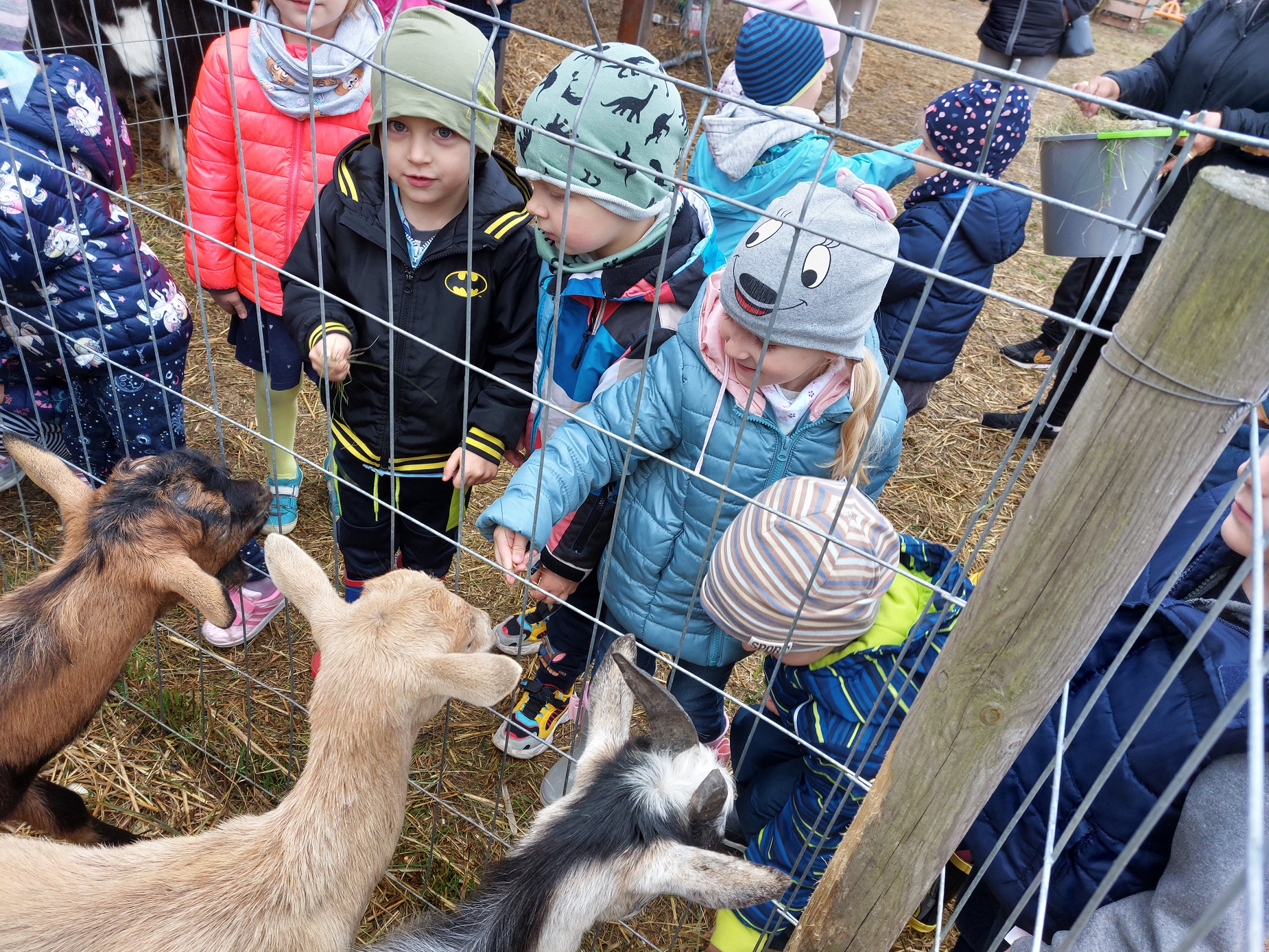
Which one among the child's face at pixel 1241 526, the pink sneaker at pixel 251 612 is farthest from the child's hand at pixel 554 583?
the child's face at pixel 1241 526

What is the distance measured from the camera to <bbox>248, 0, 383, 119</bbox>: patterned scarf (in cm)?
310

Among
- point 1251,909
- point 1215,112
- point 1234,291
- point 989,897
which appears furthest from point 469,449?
point 1215,112

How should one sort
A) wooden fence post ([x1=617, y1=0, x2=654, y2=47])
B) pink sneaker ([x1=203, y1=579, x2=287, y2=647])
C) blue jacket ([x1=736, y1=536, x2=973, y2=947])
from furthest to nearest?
wooden fence post ([x1=617, y1=0, x2=654, y2=47]) < pink sneaker ([x1=203, y1=579, x2=287, y2=647]) < blue jacket ([x1=736, y1=536, x2=973, y2=947])

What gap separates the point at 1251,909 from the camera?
66cm

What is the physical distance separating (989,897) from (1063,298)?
Result: 4.20 metres

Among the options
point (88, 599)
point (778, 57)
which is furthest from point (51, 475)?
point (778, 57)

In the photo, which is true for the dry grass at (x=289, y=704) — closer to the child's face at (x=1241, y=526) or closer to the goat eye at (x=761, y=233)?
the goat eye at (x=761, y=233)

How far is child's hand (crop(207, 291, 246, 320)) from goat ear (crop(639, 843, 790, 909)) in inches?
109

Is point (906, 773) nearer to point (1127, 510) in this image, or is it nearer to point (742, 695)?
point (1127, 510)

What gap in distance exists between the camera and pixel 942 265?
3.42m

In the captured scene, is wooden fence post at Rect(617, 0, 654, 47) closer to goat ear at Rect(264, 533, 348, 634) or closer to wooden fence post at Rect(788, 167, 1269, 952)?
goat ear at Rect(264, 533, 348, 634)

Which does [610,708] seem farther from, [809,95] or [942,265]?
[809,95]

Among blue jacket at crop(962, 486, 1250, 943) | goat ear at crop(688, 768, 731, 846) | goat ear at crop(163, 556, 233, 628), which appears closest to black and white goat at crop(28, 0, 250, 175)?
goat ear at crop(163, 556, 233, 628)

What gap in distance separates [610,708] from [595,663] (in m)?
0.93
